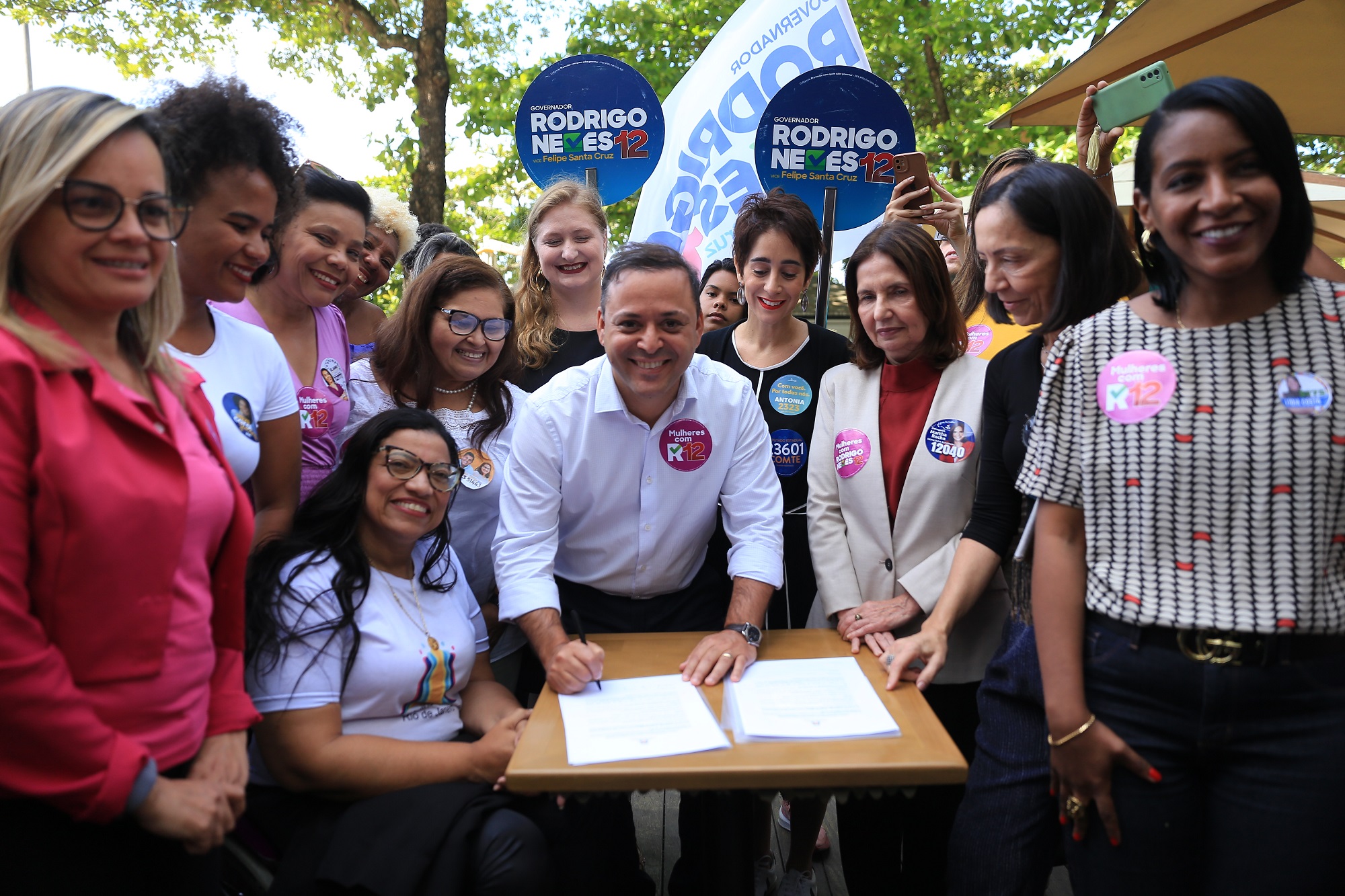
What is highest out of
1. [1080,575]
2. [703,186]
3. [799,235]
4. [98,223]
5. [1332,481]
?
[703,186]

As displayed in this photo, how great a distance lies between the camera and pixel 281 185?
7.72 feet

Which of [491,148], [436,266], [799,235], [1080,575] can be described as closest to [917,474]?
[1080,575]

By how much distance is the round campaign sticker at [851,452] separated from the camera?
277 cm

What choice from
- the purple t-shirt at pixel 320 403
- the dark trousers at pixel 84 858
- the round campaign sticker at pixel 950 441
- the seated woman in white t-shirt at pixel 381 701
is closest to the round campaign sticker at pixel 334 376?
the purple t-shirt at pixel 320 403

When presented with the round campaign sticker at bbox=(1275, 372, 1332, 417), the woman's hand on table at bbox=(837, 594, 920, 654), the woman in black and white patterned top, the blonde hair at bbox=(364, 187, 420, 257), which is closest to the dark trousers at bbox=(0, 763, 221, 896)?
the woman's hand on table at bbox=(837, 594, 920, 654)

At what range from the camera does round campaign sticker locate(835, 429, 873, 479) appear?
2.77 metres

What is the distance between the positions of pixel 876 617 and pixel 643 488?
2.63 feet

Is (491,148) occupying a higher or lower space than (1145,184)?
higher

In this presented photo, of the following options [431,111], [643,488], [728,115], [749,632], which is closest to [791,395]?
[643,488]

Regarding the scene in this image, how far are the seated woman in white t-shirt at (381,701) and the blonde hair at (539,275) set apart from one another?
124 cm

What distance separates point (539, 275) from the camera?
12.9 feet

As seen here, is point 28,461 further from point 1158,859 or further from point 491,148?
point 491,148

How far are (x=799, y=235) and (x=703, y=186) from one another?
314 cm

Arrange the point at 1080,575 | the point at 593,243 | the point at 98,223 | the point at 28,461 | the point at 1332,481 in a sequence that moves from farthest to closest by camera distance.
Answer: the point at 593,243 → the point at 1080,575 → the point at 1332,481 → the point at 98,223 → the point at 28,461
